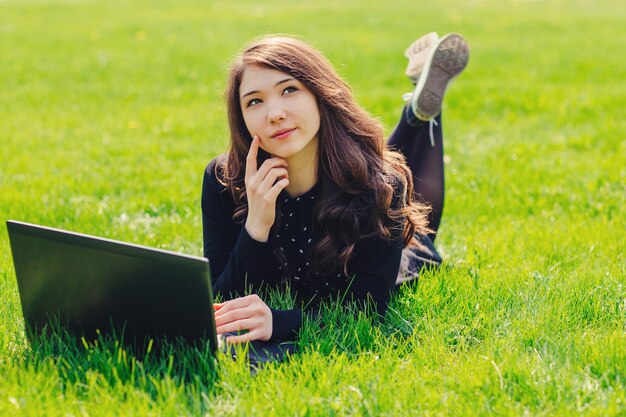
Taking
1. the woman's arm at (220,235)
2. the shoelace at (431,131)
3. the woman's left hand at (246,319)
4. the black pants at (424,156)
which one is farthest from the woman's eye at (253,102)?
the shoelace at (431,131)

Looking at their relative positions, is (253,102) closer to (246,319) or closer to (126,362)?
(246,319)

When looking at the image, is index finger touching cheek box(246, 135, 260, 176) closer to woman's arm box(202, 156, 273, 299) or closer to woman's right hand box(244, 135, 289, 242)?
woman's right hand box(244, 135, 289, 242)

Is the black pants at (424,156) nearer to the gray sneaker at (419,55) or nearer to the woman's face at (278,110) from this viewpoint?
the gray sneaker at (419,55)

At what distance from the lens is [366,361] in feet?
10.7

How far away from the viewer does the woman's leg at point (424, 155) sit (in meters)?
4.74

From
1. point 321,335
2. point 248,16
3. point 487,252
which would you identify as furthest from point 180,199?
point 248,16

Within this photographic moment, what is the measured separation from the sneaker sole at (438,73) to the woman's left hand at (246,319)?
194 centimetres

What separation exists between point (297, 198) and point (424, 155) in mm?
1394

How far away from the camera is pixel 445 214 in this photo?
567 cm

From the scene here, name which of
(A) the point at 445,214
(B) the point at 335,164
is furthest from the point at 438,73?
(B) the point at 335,164

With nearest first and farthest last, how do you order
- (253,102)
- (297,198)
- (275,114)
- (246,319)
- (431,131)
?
(246,319), (275,114), (253,102), (297,198), (431,131)

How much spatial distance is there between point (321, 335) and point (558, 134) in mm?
5018

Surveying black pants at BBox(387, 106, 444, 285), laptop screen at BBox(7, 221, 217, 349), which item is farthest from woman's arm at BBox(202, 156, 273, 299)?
black pants at BBox(387, 106, 444, 285)

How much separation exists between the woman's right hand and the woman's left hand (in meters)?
0.31
